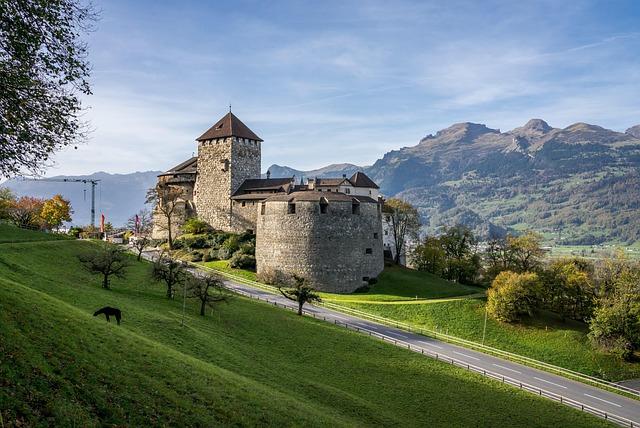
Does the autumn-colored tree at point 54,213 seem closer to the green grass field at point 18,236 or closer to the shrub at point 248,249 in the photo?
the green grass field at point 18,236

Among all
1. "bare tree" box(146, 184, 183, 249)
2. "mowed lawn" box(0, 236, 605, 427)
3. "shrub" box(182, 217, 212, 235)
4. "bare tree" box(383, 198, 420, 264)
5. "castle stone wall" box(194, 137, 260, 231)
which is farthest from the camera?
"bare tree" box(383, 198, 420, 264)

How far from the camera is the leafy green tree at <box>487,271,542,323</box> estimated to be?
54.3 metres

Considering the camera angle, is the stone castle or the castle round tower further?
the stone castle

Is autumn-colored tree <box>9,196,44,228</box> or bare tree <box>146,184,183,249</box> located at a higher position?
bare tree <box>146,184,183,249</box>

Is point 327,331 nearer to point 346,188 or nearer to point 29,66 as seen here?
point 29,66

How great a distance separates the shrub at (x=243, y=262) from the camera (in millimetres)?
66250

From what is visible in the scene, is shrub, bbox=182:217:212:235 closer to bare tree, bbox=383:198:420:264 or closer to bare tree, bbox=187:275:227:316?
bare tree, bbox=383:198:420:264

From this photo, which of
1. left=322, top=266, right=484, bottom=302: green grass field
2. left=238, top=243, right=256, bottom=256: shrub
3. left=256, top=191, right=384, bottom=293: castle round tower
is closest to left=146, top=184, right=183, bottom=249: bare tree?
left=238, top=243, right=256, bottom=256: shrub

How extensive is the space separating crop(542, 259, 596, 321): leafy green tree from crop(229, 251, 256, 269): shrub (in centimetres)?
3836

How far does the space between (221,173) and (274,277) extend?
2390 cm

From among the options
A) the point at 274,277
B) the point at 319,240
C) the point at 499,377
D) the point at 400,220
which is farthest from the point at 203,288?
the point at 400,220

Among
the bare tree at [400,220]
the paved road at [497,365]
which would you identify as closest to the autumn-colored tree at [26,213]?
the paved road at [497,365]

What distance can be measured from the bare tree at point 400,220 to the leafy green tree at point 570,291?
26.3 meters

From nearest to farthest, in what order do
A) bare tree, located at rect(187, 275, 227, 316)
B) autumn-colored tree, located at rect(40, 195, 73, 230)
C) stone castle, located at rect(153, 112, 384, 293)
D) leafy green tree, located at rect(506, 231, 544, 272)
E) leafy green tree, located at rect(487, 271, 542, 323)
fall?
bare tree, located at rect(187, 275, 227, 316) < leafy green tree, located at rect(487, 271, 542, 323) < stone castle, located at rect(153, 112, 384, 293) < leafy green tree, located at rect(506, 231, 544, 272) < autumn-colored tree, located at rect(40, 195, 73, 230)
